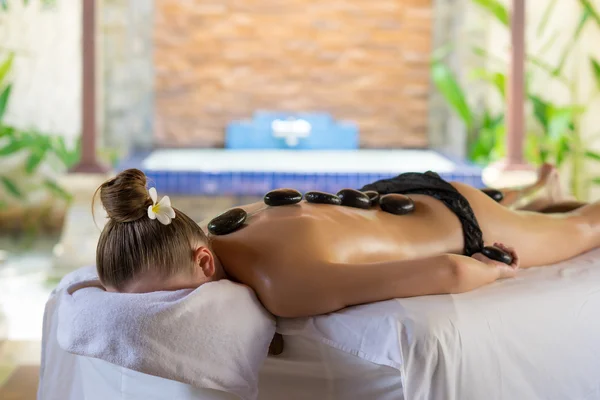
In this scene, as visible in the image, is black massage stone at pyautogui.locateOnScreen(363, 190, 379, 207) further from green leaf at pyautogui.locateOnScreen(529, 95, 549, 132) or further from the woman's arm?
green leaf at pyautogui.locateOnScreen(529, 95, 549, 132)

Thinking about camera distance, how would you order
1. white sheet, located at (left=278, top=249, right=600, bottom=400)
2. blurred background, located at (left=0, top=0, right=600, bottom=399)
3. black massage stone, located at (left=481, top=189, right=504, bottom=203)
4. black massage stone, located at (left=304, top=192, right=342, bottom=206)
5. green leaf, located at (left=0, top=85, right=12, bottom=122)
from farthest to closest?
blurred background, located at (left=0, top=0, right=600, bottom=399)
green leaf, located at (left=0, top=85, right=12, bottom=122)
black massage stone, located at (left=481, top=189, right=504, bottom=203)
black massage stone, located at (left=304, top=192, right=342, bottom=206)
white sheet, located at (left=278, top=249, right=600, bottom=400)

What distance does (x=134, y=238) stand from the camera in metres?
1.60

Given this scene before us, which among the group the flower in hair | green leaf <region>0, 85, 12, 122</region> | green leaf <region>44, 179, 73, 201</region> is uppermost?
the flower in hair

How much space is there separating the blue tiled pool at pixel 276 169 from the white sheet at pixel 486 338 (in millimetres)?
2862

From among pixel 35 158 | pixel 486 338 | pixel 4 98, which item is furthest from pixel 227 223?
pixel 35 158

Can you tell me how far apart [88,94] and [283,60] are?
223 centimetres

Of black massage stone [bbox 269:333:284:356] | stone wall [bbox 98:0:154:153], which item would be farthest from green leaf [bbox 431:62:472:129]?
black massage stone [bbox 269:333:284:356]

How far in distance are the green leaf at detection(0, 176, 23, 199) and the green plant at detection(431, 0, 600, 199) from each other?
2959 mm

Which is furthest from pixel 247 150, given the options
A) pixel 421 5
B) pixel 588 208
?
pixel 588 208

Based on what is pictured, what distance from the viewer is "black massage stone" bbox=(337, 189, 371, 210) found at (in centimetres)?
202

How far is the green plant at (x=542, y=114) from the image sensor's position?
5602 millimetres

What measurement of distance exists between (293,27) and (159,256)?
5.09 meters

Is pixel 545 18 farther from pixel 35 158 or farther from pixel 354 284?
pixel 354 284

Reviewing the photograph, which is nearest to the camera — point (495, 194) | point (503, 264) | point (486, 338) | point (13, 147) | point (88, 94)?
point (486, 338)
